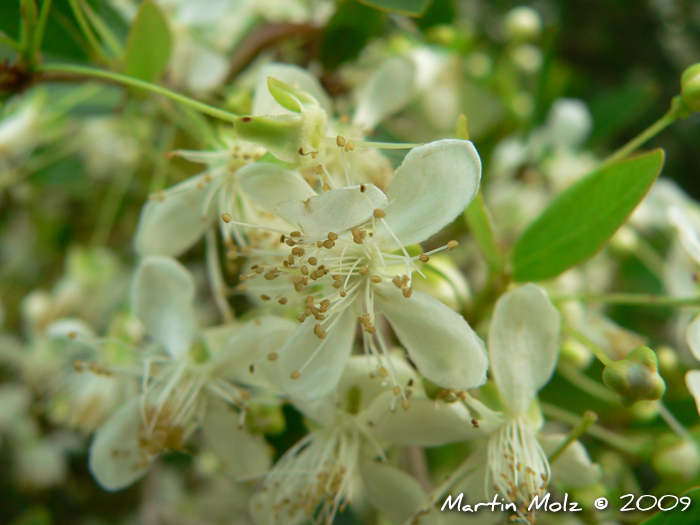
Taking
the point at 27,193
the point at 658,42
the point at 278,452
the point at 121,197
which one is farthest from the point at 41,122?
the point at 658,42

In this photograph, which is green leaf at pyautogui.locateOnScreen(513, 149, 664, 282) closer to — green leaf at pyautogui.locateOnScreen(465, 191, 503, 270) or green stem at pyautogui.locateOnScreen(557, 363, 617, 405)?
green leaf at pyautogui.locateOnScreen(465, 191, 503, 270)

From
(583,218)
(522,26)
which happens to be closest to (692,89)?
(583,218)

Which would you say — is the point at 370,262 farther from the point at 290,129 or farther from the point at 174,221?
the point at 174,221

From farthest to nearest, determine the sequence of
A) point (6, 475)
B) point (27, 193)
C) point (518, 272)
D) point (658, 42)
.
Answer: point (658, 42) → point (6, 475) → point (27, 193) → point (518, 272)

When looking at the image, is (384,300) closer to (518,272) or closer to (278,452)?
(518,272)

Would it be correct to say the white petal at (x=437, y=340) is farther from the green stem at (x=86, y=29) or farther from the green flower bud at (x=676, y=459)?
the green stem at (x=86, y=29)

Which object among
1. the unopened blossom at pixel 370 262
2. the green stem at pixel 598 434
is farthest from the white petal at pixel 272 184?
the green stem at pixel 598 434

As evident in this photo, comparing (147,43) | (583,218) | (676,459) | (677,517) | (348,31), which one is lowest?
(676,459)
